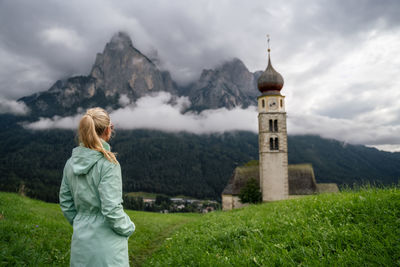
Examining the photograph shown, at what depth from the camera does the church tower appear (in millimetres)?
33188

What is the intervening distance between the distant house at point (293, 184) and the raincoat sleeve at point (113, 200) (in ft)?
116

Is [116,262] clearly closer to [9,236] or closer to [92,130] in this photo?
[92,130]

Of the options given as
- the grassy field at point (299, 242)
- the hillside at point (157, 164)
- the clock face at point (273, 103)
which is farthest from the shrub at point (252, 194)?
the hillside at point (157, 164)

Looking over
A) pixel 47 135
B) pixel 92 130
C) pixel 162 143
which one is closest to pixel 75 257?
pixel 92 130

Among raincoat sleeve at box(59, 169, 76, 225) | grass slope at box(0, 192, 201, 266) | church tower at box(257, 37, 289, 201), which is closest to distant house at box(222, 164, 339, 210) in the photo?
church tower at box(257, 37, 289, 201)

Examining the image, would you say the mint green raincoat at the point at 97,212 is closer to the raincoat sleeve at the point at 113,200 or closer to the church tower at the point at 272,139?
the raincoat sleeve at the point at 113,200

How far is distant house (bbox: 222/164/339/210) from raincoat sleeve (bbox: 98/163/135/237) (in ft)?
116

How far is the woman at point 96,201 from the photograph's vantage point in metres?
3.05

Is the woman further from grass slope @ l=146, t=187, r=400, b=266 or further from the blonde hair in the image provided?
grass slope @ l=146, t=187, r=400, b=266

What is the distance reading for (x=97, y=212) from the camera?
3293 millimetres

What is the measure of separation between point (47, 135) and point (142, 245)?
220 metres

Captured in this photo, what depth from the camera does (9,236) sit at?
564 centimetres

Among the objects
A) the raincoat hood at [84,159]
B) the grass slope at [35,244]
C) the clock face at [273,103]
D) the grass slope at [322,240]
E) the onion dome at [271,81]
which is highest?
the onion dome at [271,81]

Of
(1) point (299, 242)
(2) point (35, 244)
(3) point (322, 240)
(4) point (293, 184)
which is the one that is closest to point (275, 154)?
(4) point (293, 184)
